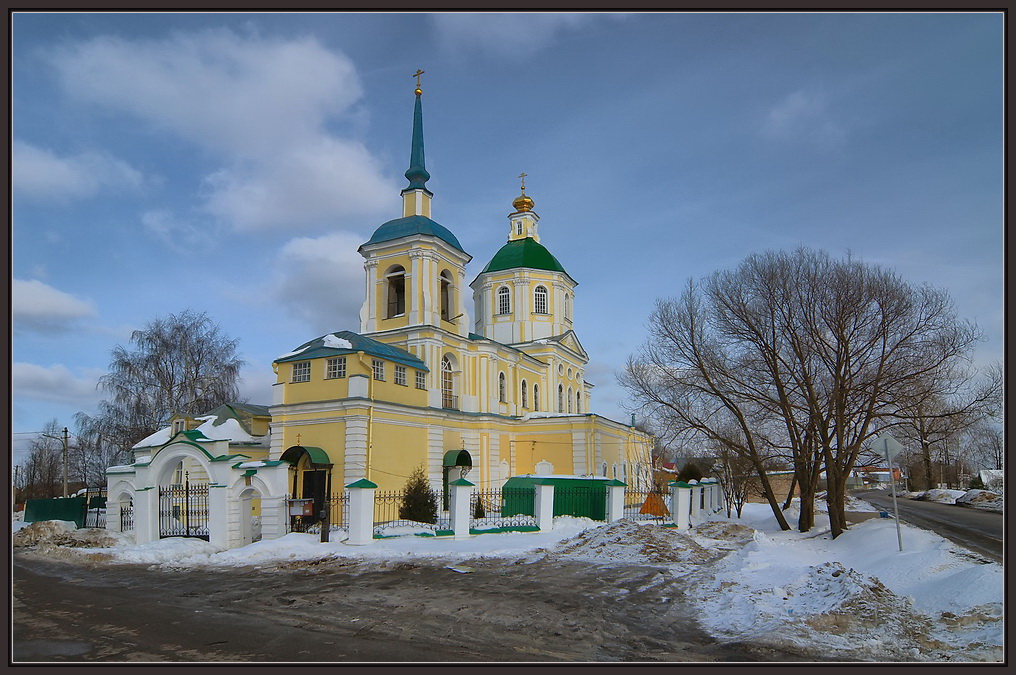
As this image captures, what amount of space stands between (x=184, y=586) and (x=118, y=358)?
2662 cm

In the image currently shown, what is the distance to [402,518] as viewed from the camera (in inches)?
802

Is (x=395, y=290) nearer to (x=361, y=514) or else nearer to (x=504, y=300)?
(x=504, y=300)

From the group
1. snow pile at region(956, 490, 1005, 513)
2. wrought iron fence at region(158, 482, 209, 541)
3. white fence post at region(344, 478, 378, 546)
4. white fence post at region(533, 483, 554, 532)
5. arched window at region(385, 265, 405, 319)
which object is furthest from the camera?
snow pile at region(956, 490, 1005, 513)

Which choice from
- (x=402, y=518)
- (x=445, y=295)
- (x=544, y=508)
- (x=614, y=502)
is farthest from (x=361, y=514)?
(x=445, y=295)

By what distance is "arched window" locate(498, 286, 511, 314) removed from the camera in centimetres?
3862

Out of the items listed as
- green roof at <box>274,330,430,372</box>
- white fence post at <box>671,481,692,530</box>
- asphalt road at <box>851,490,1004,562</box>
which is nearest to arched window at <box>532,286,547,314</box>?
green roof at <box>274,330,430,372</box>

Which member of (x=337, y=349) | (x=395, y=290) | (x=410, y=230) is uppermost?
(x=410, y=230)

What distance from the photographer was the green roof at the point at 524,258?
3822 cm

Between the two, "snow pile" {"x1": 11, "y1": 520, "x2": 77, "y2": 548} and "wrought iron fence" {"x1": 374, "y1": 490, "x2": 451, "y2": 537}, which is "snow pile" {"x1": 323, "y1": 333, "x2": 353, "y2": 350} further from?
"snow pile" {"x1": 11, "y1": 520, "x2": 77, "y2": 548}

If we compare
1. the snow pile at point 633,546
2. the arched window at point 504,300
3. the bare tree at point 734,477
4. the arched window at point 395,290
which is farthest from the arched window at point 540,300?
the snow pile at point 633,546

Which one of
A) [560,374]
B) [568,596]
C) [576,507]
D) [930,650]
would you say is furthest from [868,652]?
[560,374]

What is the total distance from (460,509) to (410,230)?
560 inches

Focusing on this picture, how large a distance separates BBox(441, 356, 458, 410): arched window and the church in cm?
5

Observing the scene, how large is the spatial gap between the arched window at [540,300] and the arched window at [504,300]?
145 centimetres
